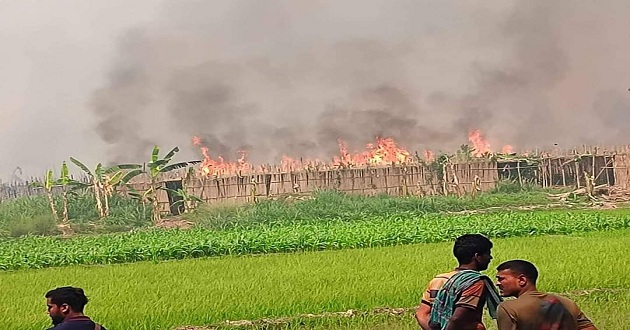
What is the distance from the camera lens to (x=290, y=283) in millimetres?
8711

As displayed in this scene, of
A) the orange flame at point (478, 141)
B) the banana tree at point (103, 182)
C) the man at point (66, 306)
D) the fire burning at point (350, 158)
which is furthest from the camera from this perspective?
the orange flame at point (478, 141)

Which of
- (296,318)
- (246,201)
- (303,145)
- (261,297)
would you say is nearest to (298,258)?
(261,297)

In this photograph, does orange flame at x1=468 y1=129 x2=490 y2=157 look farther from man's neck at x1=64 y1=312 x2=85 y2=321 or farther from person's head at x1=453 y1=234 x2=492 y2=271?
man's neck at x1=64 y1=312 x2=85 y2=321

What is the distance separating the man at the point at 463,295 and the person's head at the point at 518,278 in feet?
0.28

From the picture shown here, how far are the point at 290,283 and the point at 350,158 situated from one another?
51.5 feet

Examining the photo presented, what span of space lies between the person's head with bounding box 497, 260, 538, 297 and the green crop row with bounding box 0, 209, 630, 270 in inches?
363

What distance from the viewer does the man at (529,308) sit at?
10.5ft

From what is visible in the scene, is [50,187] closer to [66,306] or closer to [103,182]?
[103,182]

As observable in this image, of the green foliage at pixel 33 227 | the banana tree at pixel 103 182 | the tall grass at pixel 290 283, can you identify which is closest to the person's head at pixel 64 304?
the tall grass at pixel 290 283

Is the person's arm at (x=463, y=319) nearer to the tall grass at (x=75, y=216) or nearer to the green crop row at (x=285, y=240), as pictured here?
the green crop row at (x=285, y=240)

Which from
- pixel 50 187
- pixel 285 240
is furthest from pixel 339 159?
pixel 285 240

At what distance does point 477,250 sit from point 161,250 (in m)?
9.46

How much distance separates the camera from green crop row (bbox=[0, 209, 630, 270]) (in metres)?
12.4

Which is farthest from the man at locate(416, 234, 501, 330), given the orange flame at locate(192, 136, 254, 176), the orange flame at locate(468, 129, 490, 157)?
the orange flame at locate(468, 129, 490, 157)
